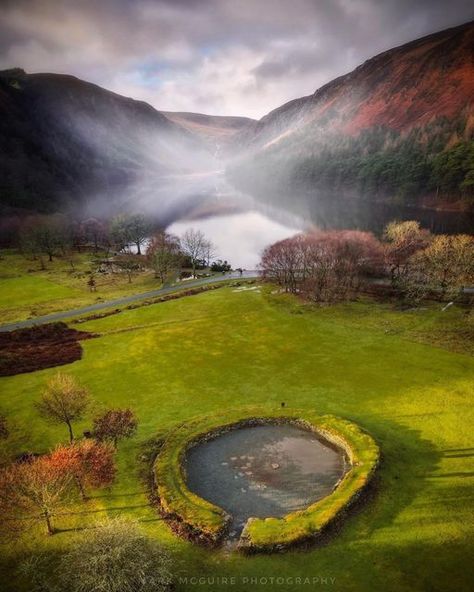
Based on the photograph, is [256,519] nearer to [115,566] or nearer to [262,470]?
[262,470]

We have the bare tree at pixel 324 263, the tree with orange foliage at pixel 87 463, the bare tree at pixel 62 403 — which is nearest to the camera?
the tree with orange foliage at pixel 87 463

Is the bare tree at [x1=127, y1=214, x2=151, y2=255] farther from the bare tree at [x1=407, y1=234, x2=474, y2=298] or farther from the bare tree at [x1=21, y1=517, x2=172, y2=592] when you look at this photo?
the bare tree at [x1=21, y1=517, x2=172, y2=592]

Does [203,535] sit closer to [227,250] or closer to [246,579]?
[246,579]

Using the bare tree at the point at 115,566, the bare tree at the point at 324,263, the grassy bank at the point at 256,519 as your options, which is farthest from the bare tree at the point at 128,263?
the bare tree at the point at 115,566

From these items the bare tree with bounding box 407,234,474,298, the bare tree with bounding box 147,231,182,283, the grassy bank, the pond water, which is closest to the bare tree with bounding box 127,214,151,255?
the bare tree with bounding box 147,231,182,283

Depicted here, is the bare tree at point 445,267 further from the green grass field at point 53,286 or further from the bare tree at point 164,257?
the green grass field at point 53,286
